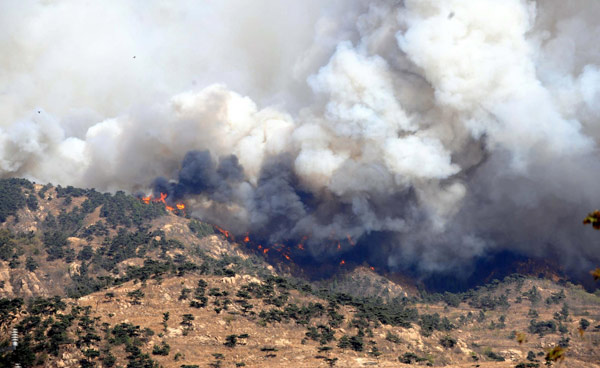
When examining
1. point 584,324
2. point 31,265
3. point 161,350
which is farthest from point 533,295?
point 31,265

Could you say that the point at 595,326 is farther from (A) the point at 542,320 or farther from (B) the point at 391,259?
(B) the point at 391,259

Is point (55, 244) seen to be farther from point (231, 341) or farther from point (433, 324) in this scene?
point (433, 324)

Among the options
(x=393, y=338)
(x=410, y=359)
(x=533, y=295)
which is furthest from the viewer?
(x=533, y=295)

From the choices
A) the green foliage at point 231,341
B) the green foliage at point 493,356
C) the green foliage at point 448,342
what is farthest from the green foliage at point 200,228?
the green foliage at point 493,356

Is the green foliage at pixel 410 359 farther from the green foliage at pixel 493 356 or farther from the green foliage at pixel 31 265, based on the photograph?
the green foliage at pixel 31 265

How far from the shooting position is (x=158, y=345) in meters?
106

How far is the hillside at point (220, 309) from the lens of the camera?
104062 millimetres

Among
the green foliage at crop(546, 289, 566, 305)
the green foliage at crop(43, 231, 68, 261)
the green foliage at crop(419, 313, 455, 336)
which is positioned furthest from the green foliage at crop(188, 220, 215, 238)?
the green foliage at crop(546, 289, 566, 305)

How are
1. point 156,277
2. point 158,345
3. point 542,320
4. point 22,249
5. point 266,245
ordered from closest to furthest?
point 158,345
point 156,277
point 542,320
point 22,249
point 266,245

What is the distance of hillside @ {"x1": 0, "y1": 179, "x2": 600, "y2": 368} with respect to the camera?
4097 inches

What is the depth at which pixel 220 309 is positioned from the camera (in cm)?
12162

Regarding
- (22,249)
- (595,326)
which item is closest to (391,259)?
(595,326)

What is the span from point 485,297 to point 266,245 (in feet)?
217

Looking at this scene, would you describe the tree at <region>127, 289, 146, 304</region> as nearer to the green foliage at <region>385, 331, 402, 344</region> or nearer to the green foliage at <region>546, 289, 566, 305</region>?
the green foliage at <region>385, 331, 402, 344</region>
